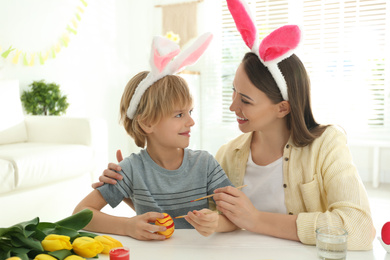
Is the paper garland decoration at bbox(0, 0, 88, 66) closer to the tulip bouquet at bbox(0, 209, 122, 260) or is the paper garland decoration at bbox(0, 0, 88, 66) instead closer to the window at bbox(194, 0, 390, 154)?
the window at bbox(194, 0, 390, 154)

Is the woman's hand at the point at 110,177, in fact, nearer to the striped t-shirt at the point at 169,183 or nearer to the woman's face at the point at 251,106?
the striped t-shirt at the point at 169,183

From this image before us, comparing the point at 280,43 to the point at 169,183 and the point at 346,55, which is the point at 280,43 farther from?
the point at 346,55

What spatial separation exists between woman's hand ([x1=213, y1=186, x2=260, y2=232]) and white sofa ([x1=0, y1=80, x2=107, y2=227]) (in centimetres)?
182

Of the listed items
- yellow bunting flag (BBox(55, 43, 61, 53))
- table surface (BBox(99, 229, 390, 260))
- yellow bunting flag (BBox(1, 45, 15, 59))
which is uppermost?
yellow bunting flag (BBox(55, 43, 61, 53))

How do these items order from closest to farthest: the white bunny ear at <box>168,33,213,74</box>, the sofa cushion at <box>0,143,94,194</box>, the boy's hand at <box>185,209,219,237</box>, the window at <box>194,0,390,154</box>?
the boy's hand at <box>185,209,219,237</box>, the white bunny ear at <box>168,33,213,74</box>, the sofa cushion at <box>0,143,94,194</box>, the window at <box>194,0,390,154</box>

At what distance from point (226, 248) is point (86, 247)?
0.99 feet

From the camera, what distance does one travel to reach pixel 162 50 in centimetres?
124

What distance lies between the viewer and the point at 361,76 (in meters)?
4.33

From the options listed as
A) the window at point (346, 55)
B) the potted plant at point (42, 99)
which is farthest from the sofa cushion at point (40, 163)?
the window at point (346, 55)

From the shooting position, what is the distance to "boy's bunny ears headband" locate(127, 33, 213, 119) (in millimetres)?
1240

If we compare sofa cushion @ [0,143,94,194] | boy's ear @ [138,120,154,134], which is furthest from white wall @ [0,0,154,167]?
boy's ear @ [138,120,154,134]

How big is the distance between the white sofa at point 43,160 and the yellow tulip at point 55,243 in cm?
184

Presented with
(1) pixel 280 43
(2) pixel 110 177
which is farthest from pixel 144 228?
(1) pixel 280 43

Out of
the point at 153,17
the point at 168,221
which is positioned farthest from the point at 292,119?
the point at 153,17
